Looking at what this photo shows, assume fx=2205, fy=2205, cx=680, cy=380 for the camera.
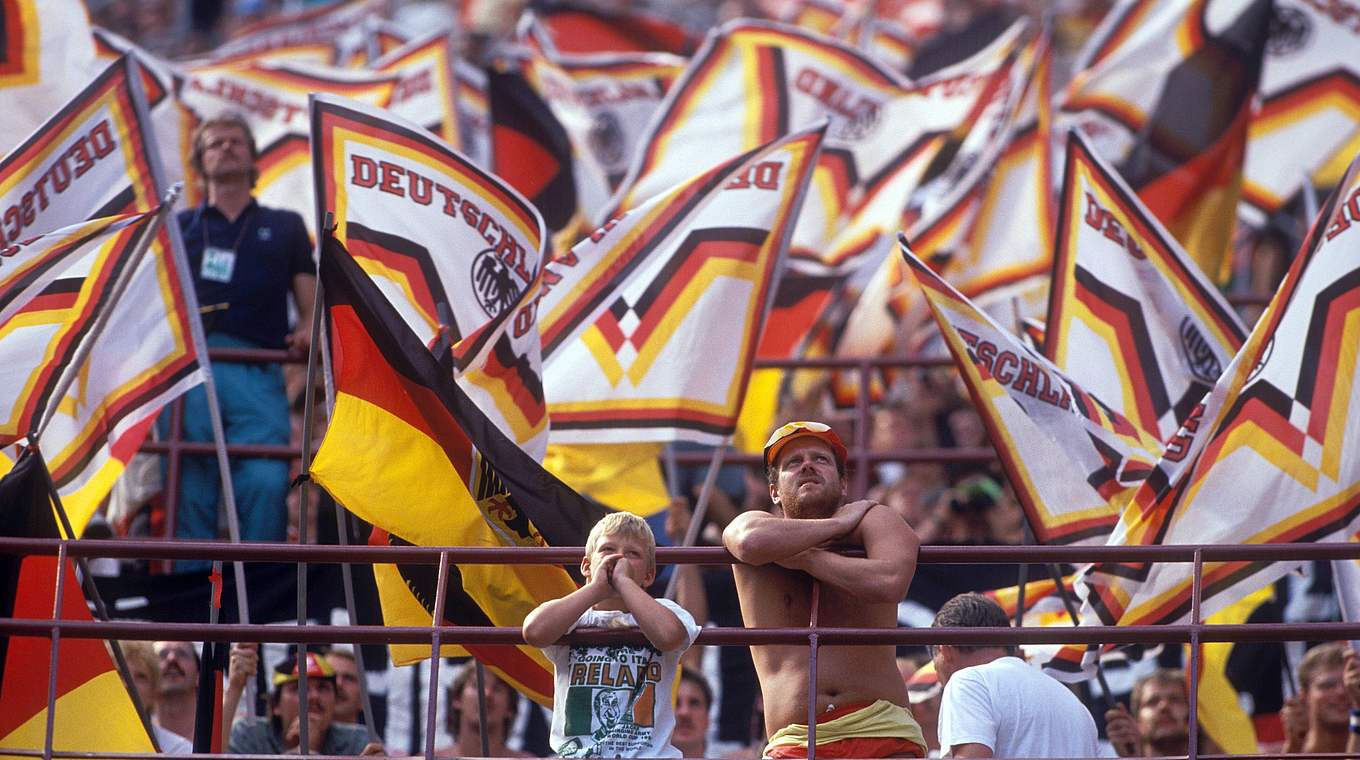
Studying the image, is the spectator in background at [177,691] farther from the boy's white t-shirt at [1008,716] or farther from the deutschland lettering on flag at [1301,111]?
the deutschland lettering on flag at [1301,111]

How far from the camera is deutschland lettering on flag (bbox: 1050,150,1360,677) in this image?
851cm

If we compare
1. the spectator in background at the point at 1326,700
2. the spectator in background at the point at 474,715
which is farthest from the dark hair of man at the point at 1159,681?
the spectator in background at the point at 474,715

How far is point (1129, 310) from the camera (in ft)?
34.0

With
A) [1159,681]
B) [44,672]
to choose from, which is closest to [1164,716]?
[1159,681]

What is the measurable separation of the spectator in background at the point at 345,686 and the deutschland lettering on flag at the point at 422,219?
1.59 meters

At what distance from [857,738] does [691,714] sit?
114 inches

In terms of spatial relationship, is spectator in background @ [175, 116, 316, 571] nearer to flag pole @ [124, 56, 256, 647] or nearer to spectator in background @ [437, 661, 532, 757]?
flag pole @ [124, 56, 256, 647]

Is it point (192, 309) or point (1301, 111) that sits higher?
point (1301, 111)

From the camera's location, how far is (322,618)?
35.2ft

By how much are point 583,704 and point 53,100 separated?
20.5ft

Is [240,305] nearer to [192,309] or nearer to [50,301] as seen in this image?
[192,309]

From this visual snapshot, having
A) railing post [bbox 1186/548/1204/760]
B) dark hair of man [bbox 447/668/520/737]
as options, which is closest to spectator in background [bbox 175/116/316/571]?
dark hair of man [bbox 447/668/520/737]

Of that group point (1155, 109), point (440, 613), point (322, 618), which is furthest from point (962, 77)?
point (440, 613)

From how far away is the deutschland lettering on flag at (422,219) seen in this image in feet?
31.6
